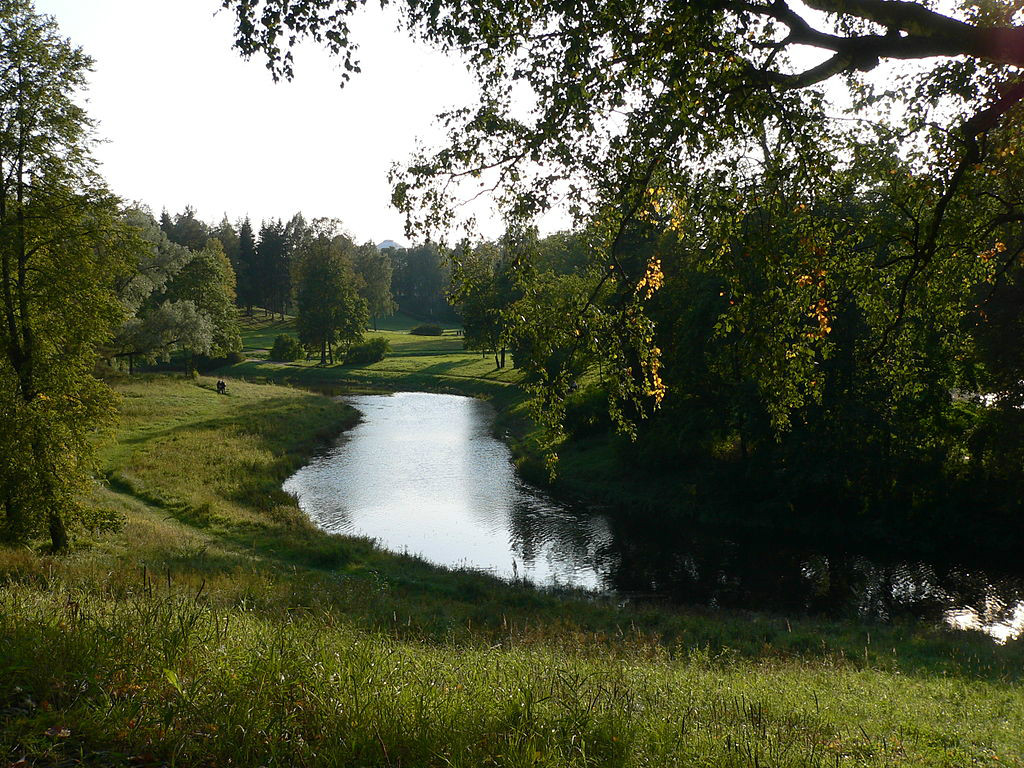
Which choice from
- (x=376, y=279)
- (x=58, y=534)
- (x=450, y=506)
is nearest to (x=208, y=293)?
(x=450, y=506)

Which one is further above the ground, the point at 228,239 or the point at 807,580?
the point at 228,239

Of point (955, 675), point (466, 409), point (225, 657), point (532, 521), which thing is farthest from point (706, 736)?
point (466, 409)

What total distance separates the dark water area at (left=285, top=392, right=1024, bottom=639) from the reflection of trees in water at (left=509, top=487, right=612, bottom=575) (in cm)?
6

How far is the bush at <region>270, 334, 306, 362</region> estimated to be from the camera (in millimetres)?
76750

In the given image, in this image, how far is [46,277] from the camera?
14.1 meters

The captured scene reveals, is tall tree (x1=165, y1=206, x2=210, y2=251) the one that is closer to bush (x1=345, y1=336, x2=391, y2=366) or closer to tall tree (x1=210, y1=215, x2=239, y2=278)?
tall tree (x1=210, y1=215, x2=239, y2=278)

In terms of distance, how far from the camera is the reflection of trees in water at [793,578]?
55.9ft

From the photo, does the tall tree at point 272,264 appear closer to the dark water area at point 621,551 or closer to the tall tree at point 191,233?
the tall tree at point 191,233

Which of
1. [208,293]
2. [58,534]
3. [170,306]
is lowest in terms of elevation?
[58,534]

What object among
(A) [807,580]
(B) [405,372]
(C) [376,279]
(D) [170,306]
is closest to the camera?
(A) [807,580]

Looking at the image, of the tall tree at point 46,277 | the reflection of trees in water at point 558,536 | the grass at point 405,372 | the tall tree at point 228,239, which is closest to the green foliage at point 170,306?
the grass at point 405,372

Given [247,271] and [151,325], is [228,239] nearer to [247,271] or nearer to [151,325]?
[247,271]

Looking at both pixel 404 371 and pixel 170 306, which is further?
pixel 404 371

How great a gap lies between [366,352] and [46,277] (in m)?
61.3
